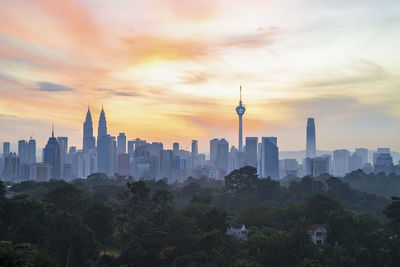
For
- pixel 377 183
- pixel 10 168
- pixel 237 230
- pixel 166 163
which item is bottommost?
pixel 237 230

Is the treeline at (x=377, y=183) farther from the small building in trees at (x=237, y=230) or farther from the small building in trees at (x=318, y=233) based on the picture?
the small building in trees at (x=237, y=230)

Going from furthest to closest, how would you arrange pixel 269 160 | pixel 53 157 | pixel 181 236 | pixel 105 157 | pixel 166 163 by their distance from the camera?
1. pixel 105 157
2. pixel 269 160
3. pixel 166 163
4. pixel 53 157
5. pixel 181 236

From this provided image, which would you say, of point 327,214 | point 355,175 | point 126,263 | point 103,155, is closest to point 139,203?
point 126,263

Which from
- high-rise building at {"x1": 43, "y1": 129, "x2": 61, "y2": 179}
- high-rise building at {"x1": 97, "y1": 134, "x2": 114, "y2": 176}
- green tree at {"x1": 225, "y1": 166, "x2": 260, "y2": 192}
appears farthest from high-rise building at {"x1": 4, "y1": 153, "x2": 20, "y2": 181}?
green tree at {"x1": 225, "y1": 166, "x2": 260, "y2": 192}

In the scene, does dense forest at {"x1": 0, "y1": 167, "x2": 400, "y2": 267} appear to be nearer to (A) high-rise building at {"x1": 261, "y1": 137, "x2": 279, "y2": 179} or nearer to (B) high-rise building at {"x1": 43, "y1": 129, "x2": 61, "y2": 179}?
(B) high-rise building at {"x1": 43, "y1": 129, "x2": 61, "y2": 179}

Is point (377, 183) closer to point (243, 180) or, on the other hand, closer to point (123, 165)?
point (243, 180)

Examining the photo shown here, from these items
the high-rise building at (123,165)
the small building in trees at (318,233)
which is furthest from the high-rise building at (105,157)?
the small building in trees at (318,233)

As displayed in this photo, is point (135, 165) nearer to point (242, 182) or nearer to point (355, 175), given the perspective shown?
point (355, 175)

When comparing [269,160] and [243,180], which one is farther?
[269,160]

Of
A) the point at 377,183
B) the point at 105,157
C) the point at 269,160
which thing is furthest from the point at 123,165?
the point at 377,183
